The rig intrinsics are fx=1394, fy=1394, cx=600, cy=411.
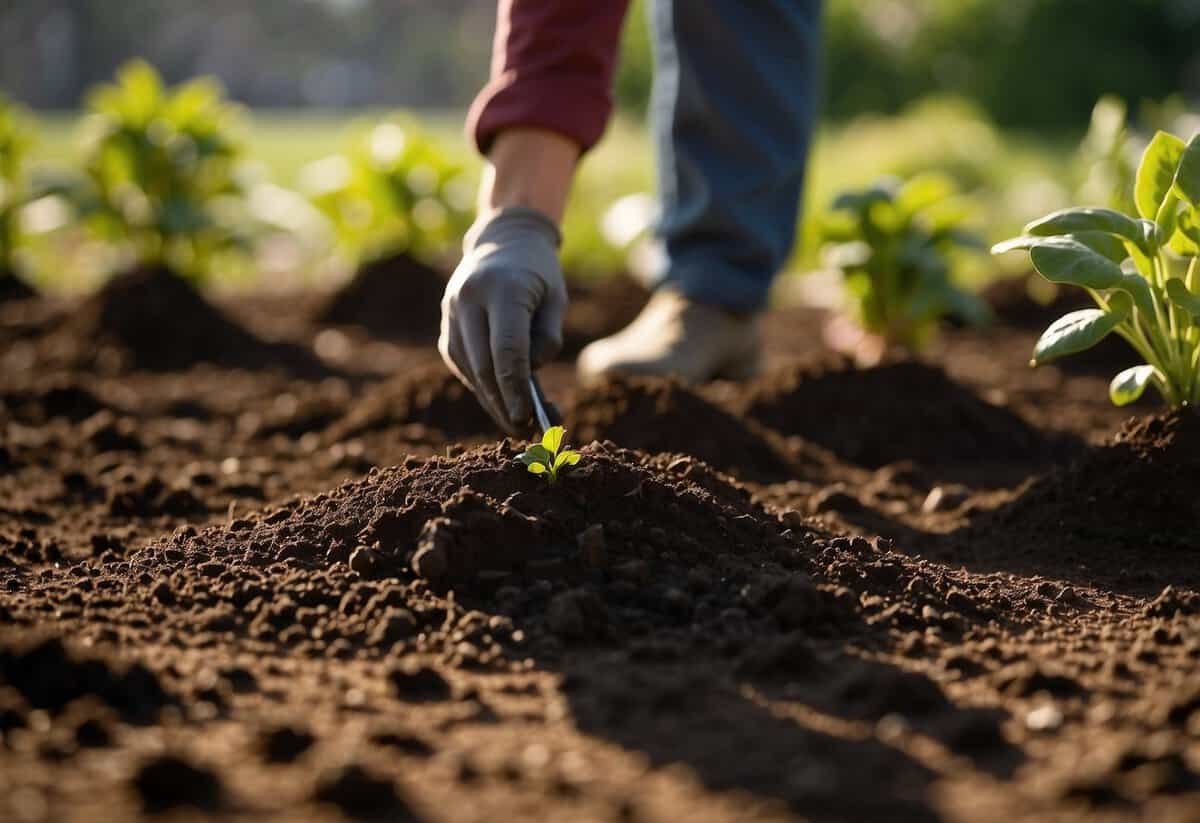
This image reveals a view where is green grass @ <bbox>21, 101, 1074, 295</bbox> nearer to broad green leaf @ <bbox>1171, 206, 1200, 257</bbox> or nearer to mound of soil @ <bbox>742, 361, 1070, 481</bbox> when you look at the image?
mound of soil @ <bbox>742, 361, 1070, 481</bbox>

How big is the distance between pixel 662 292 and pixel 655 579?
A: 219cm

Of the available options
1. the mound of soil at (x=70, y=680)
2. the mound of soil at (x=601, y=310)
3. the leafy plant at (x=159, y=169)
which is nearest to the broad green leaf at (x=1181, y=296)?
the mound of soil at (x=70, y=680)

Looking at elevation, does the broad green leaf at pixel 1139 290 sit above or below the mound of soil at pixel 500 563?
above

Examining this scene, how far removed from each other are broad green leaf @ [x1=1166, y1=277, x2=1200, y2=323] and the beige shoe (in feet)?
5.15

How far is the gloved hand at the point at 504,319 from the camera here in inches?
102

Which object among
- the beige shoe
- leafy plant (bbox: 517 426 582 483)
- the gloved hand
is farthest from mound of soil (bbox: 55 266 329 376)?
leafy plant (bbox: 517 426 582 483)

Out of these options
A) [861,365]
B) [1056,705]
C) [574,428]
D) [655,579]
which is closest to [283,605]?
[655,579]

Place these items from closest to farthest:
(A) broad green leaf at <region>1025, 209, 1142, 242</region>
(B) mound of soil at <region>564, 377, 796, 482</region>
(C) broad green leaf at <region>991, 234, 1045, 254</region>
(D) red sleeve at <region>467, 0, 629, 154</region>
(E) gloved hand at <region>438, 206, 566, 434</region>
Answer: (C) broad green leaf at <region>991, 234, 1045, 254</region> < (A) broad green leaf at <region>1025, 209, 1142, 242</region> < (E) gloved hand at <region>438, 206, 566, 434</region> < (D) red sleeve at <region>467, 0, 629, 154</region> < (B) mound of soil at <region>564, 377, 796, 482</region>

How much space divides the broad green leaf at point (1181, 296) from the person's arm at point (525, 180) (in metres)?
1.10

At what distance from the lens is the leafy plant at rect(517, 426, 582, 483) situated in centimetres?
216

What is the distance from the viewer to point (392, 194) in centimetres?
548

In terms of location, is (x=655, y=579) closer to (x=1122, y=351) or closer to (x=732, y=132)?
(x=732, y=132)

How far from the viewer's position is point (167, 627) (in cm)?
203

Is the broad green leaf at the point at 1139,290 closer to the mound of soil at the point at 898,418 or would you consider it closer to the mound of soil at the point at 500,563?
the mound of soil at the point at 500,563
